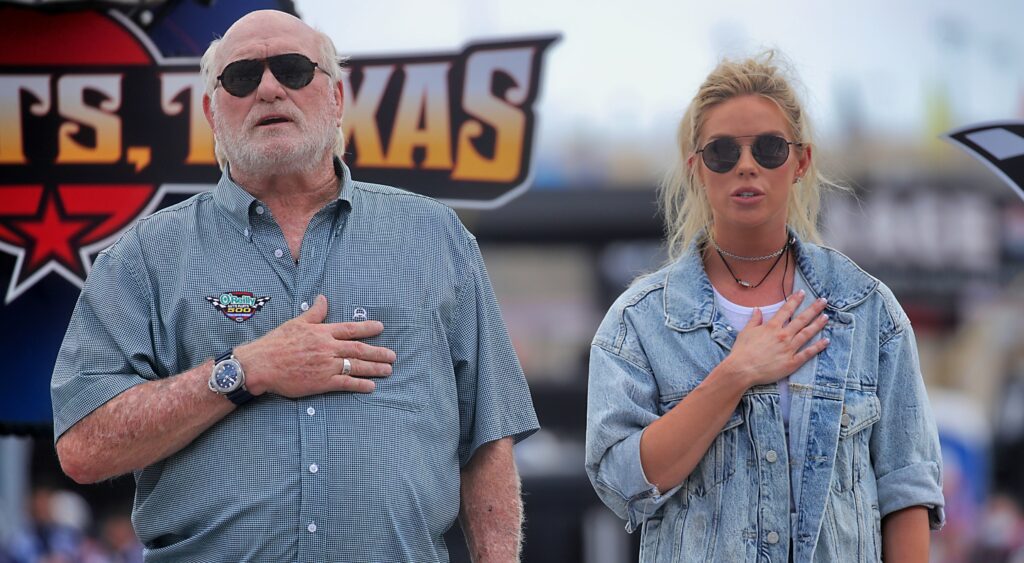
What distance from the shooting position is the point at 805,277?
7.11 ft

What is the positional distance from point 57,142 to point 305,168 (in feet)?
4.69

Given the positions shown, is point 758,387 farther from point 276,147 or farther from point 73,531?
point 73,531

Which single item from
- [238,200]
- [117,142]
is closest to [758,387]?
[238,200]

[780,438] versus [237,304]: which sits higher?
[237,304]

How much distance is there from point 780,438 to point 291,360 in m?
0.82

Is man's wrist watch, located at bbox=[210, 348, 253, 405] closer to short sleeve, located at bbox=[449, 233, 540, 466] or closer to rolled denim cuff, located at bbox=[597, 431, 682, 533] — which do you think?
short sleeve, located at bbox=[449, 233, 540, 466]

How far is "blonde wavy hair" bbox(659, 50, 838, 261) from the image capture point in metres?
2.14

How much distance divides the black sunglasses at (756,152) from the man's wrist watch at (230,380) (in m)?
0.87

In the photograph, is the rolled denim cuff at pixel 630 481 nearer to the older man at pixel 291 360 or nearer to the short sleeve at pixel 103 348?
the older man at pixel 291 360

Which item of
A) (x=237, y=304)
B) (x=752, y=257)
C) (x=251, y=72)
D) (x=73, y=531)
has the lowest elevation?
(x=73, y=531)

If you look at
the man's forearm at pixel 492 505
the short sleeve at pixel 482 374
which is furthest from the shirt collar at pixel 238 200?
the man's forearm at pixel 492 505

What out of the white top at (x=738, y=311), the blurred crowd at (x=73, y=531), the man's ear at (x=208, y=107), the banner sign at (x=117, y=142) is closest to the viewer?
the white top at (x=738, y=311)

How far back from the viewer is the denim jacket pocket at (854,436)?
79.7 inches

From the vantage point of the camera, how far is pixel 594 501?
20.5 ft
